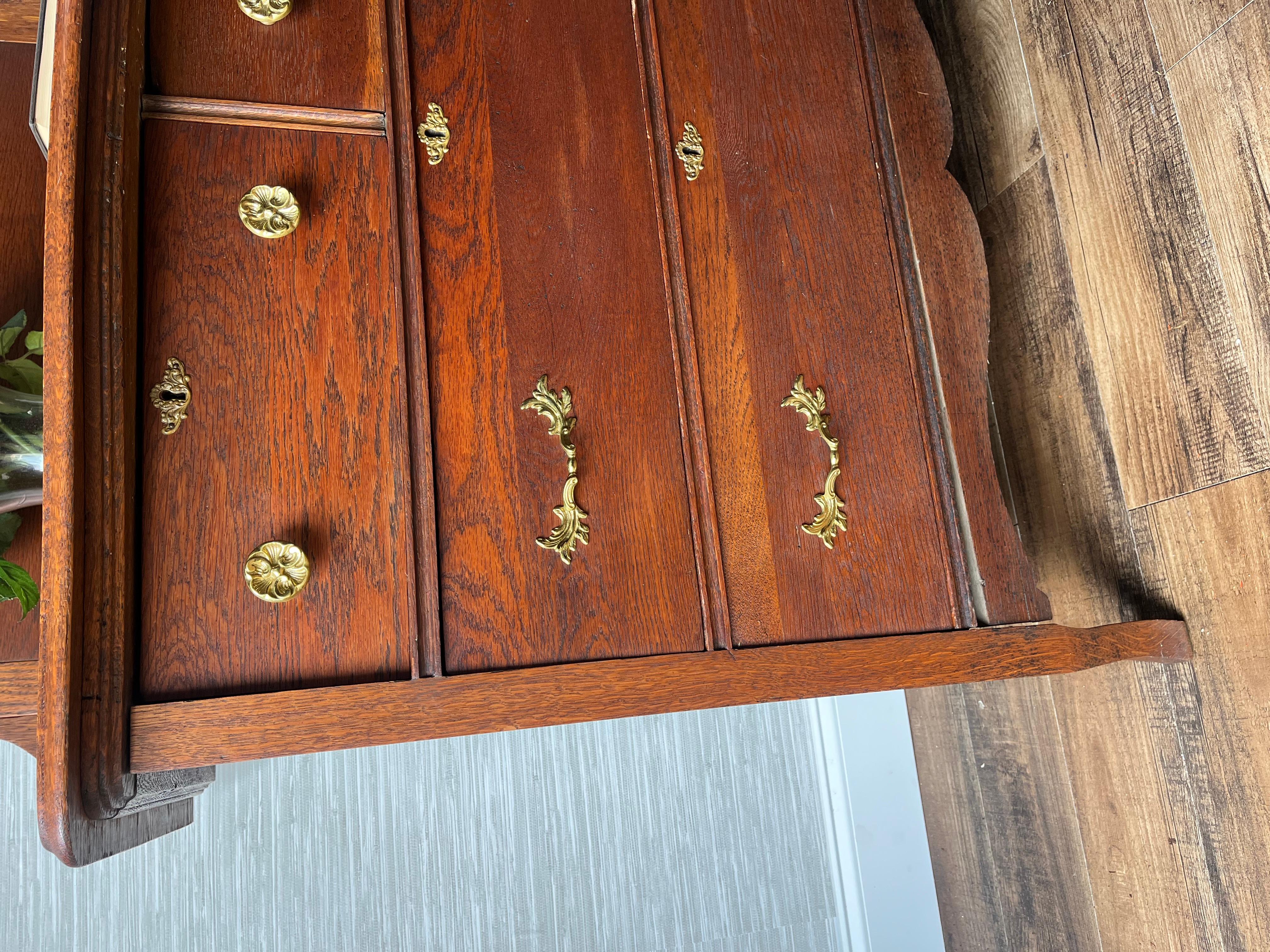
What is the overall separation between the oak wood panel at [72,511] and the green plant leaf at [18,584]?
0.15 metres

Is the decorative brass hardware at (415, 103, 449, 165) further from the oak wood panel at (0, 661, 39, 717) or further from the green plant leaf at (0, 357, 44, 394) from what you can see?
the oak wood panel at (0, 661, 39, 717)

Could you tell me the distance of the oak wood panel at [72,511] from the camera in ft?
1.74

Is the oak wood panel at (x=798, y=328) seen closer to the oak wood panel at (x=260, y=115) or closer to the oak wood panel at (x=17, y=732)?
the oak wood panel at (x=260, y=115)

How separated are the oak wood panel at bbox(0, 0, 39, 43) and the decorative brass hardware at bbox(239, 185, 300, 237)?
1.66ft

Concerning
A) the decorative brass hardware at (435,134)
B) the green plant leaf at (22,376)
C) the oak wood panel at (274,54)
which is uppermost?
the oak wood panel at (274,54)

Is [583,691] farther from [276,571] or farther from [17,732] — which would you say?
[17,732]

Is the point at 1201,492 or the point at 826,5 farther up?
the point at 826,5

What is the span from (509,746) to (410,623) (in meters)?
0.49

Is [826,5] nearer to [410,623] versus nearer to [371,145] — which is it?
[371,145]

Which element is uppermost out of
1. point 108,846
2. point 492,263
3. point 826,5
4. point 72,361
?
point 826,5

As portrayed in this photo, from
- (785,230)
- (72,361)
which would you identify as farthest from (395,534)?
(785,230)

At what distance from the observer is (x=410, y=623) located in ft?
2.13

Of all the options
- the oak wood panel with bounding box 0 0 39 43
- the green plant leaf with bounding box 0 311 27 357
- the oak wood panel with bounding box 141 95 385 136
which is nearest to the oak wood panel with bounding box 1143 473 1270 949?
the oak wood panel with bounding box 141 95 385 136

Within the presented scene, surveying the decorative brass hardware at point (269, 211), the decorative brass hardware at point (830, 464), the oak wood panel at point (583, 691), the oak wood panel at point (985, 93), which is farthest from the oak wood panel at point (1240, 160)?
the decorative brass hardware at point (269, 211)
